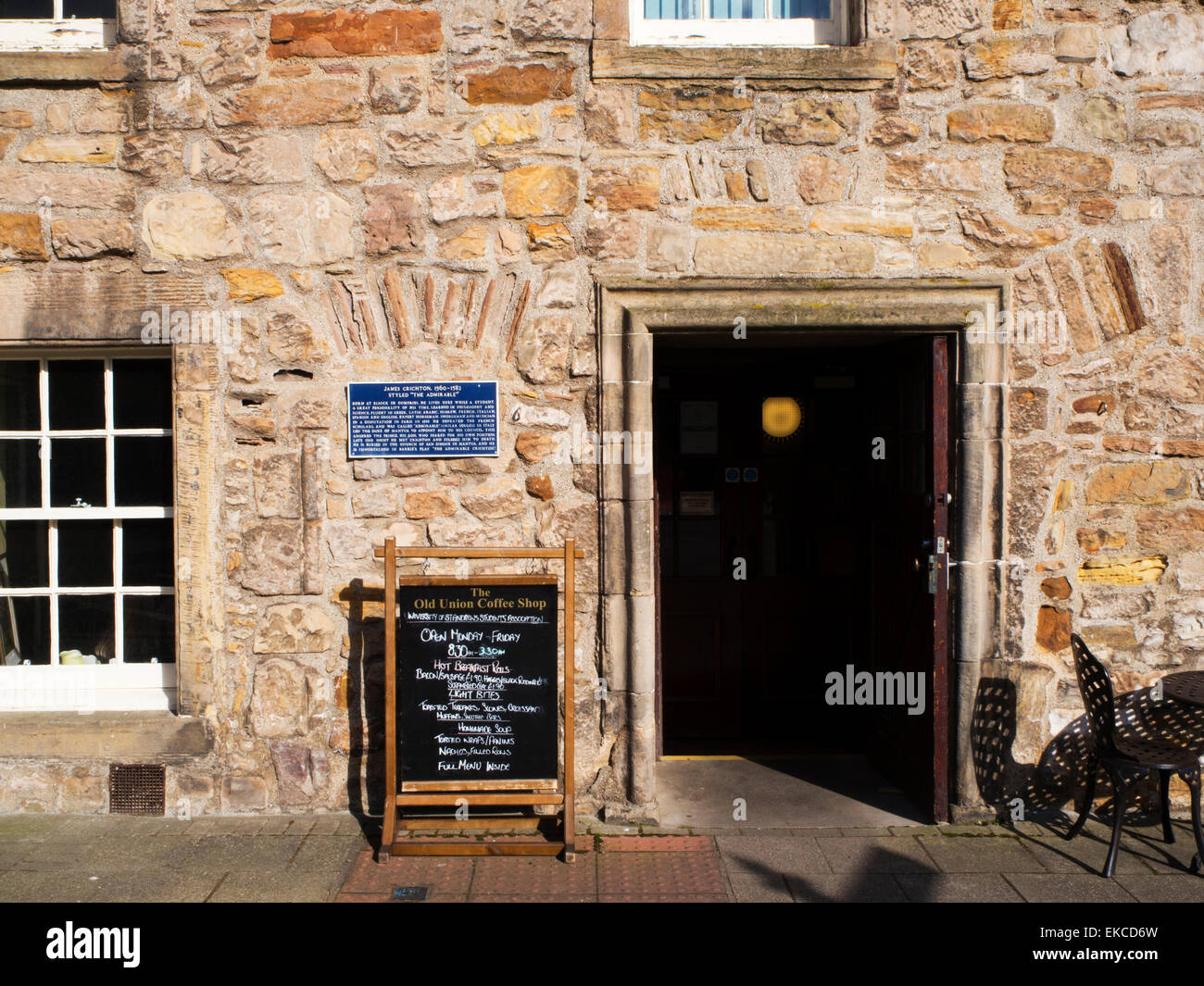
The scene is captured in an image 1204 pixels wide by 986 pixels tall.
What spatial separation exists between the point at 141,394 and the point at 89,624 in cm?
121

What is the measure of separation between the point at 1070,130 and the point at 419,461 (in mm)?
3504

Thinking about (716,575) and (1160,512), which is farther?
(716,575)

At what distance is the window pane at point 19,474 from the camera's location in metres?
5.20

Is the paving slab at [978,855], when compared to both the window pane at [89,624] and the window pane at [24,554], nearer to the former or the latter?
the window pane at [89,624]

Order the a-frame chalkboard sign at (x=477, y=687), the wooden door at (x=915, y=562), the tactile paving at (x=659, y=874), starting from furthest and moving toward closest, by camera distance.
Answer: the wooden door at (x=915, y=562)
the a-frame chalkboard sign at (x=477, y=687)
the tactile paving at (x=659, y=874)

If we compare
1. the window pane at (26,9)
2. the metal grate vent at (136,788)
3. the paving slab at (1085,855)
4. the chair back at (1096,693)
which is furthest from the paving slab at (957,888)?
the window pane at (26,9)

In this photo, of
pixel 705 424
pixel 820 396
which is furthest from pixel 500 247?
pixel 820 396

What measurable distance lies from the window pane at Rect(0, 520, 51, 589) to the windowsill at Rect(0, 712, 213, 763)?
0.74 metres

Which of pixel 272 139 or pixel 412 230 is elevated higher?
pixel 272 139

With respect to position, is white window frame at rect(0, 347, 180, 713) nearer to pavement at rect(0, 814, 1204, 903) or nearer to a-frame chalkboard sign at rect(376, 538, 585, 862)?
pavement at rect(0, 814, 1204, 903)

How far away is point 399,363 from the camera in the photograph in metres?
4.91

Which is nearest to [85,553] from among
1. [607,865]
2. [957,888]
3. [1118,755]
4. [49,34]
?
[49,34]

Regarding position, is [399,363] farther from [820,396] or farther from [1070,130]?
[1070,130]

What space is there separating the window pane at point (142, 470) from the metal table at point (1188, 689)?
4.84m
